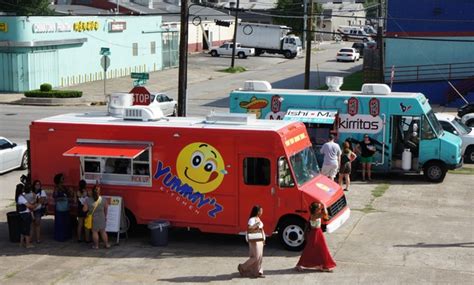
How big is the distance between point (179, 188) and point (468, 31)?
103ft

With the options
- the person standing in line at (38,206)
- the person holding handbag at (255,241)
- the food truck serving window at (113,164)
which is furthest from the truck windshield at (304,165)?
the person standing in line at (38,206)

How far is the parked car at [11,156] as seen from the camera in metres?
25.6

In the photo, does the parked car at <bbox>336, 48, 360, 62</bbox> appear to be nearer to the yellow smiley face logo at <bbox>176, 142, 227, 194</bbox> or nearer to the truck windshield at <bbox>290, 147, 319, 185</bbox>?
the truck windshield at <bbox>290, 147, 319, 185</bbox>

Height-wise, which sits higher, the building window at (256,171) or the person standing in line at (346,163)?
the building window at (256,171)

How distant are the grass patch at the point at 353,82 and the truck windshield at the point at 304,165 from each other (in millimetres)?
34142

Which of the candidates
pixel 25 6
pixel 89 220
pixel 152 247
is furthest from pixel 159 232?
pixel 25 6

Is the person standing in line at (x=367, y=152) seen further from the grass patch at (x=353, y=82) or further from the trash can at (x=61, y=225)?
the grass patch at (x=353, y=82)

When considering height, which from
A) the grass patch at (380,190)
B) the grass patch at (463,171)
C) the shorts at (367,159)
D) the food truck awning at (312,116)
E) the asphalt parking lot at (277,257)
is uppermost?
the food truck awning at (312,116)

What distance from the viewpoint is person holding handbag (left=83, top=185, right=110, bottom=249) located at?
16438 mm

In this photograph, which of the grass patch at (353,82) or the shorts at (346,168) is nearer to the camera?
the shorts at (346,168)

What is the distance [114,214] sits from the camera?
17.0 m

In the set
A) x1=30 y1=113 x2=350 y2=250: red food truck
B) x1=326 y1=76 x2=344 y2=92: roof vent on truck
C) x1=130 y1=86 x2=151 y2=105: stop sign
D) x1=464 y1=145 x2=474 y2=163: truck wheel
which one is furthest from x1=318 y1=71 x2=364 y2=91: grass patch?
x1=30 y1=113 x2=350 y2=250: red food truck

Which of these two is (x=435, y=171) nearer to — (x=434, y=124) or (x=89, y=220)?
(x=434, y=124)

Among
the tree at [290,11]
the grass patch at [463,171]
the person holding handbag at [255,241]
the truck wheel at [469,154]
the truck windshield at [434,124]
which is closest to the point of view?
the person holding handbag at [255,241]
